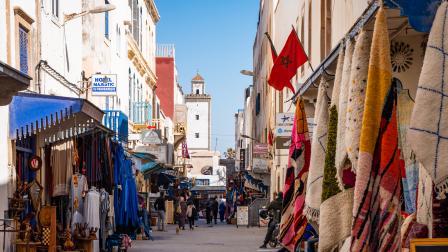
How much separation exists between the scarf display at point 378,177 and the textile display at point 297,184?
4.02m

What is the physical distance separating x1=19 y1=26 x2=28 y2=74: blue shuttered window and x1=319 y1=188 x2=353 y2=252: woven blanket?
10551 millimetres

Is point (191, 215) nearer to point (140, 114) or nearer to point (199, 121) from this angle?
point (140, 114)

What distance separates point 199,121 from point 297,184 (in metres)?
125

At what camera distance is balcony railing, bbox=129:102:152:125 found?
133 ft

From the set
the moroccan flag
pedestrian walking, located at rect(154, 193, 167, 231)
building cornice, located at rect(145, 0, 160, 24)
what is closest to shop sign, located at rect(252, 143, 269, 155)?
pedestrian walking, located at rect(154, 193, 167, 231)

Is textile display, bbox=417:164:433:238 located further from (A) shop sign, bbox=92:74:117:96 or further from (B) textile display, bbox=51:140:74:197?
(A) shop sign, bbox=92:74:117:96

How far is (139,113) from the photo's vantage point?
42.0m

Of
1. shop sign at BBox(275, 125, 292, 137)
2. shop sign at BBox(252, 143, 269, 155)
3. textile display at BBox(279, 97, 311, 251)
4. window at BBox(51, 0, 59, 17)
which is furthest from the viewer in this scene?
shop sign at BBox(252, 143, 269, 155)

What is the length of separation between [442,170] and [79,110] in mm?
9581

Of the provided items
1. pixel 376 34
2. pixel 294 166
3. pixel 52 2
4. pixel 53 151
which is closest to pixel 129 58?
pixel 52 2

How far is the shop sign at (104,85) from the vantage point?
79.8ft

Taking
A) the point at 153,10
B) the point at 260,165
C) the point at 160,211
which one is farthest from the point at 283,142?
the point at 153,10

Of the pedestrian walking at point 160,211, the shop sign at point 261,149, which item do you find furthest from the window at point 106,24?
the shop sign at point 261,149

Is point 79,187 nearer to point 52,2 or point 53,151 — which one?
point 53,151
